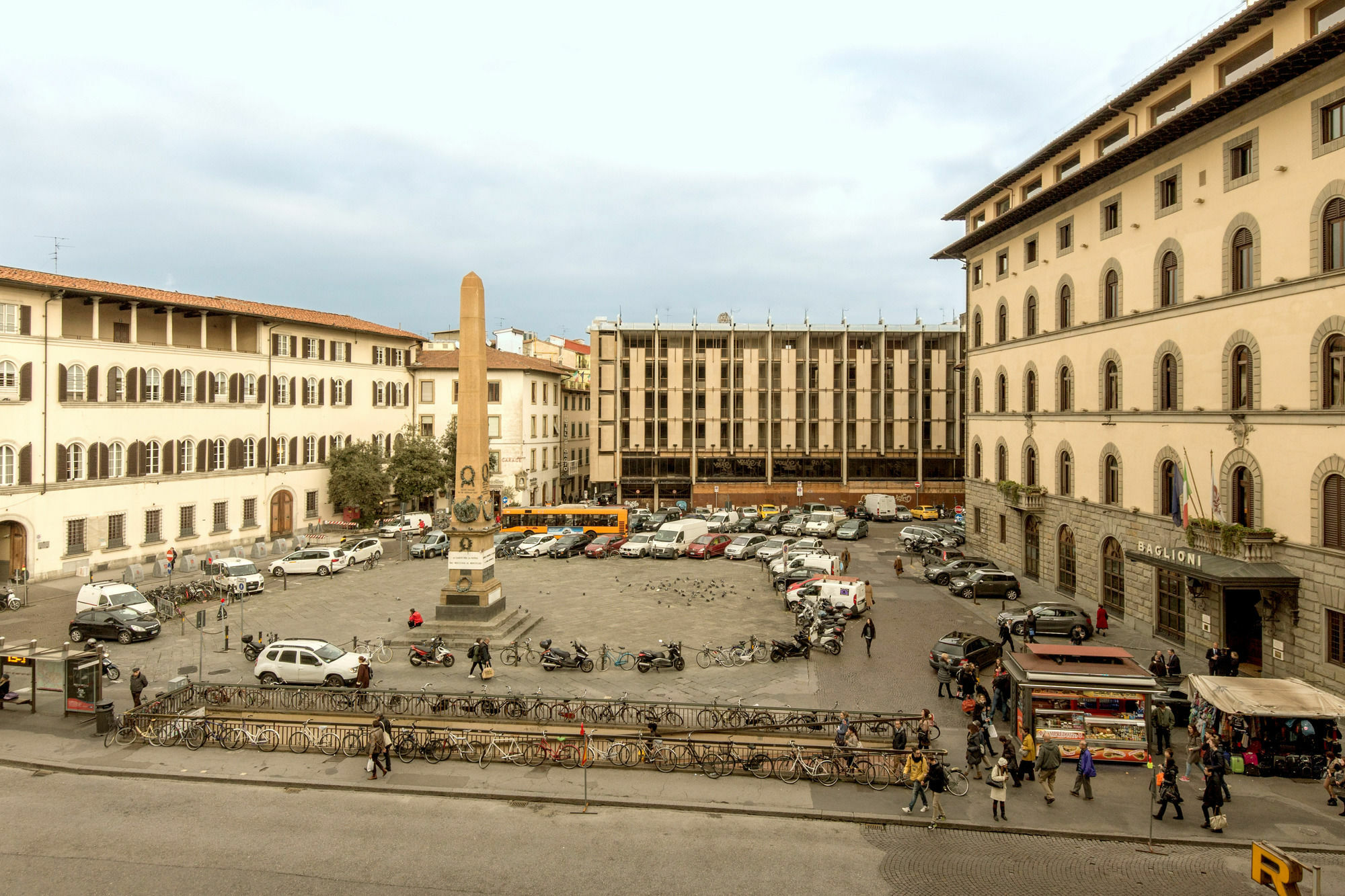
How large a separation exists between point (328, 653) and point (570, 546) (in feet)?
84.6

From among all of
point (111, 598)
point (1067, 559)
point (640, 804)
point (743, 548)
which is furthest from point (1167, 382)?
point (111, 598)

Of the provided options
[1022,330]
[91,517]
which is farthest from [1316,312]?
[91,517]

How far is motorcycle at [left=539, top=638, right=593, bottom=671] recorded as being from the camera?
83.1 feet

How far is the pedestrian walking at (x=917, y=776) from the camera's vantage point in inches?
619

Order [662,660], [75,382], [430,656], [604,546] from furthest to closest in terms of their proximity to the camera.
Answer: [604,546] → [75,382] → [430,656] → [662,660]

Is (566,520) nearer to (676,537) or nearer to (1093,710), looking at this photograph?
(676,537)

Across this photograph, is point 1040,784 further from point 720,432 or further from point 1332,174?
point 720,432

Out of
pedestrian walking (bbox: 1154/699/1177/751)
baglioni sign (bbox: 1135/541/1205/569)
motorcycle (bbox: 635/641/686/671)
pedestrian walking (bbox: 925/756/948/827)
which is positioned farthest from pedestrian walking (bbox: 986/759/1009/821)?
baglioni sign (bbox: 1135/541/1205/569)

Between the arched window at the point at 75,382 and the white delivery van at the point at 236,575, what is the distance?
11852 millimetres

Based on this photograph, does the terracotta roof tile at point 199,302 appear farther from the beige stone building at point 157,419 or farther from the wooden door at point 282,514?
the wooden door at point 282,514

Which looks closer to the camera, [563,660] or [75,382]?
[563,660]

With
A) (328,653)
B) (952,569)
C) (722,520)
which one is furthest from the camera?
(722,520)

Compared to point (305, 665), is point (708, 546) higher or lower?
higher

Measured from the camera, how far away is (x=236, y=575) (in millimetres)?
37938
